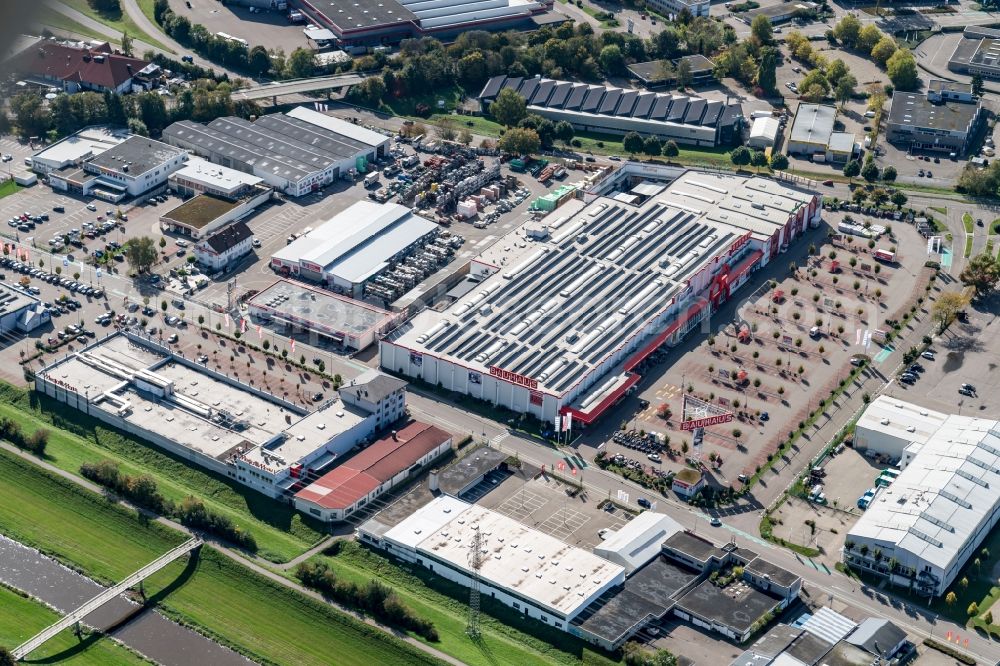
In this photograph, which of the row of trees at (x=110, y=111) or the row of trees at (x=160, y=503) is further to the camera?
the row of trees at (x=110, y=111)

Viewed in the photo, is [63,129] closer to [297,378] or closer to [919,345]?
[297,378]

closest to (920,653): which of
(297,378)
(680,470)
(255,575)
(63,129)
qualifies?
(680,470)

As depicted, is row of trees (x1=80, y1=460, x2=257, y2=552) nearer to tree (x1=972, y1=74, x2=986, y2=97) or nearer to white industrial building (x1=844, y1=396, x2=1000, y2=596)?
white industrial building (x1=844, y1=396, x2=1000, y2=596)

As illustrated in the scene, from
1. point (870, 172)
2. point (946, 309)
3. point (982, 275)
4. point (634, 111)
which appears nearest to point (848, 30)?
point (634, 111)

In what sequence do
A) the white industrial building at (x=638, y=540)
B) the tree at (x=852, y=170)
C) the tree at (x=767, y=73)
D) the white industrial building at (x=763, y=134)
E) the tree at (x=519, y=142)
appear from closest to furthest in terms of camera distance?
the white industrial building at (x=638, y=540), the tree at (x=852, y=170), the tree at (x=519, y=142), the white industrial building at (x=763, y=134), the tree at (x=767, y=73)

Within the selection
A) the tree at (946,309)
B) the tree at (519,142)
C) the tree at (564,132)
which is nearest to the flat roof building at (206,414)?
the tree at (519,142)

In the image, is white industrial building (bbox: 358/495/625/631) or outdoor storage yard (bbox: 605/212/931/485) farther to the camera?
outdoor storage yard (bbox: 605/212/931/485)

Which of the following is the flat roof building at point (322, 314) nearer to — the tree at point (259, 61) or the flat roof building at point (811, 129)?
the tree at point (259, 61)

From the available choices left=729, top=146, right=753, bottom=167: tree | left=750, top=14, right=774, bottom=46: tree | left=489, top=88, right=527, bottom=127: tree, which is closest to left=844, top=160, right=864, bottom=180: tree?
left=729, top=146, right=753, bottom=167: tree
